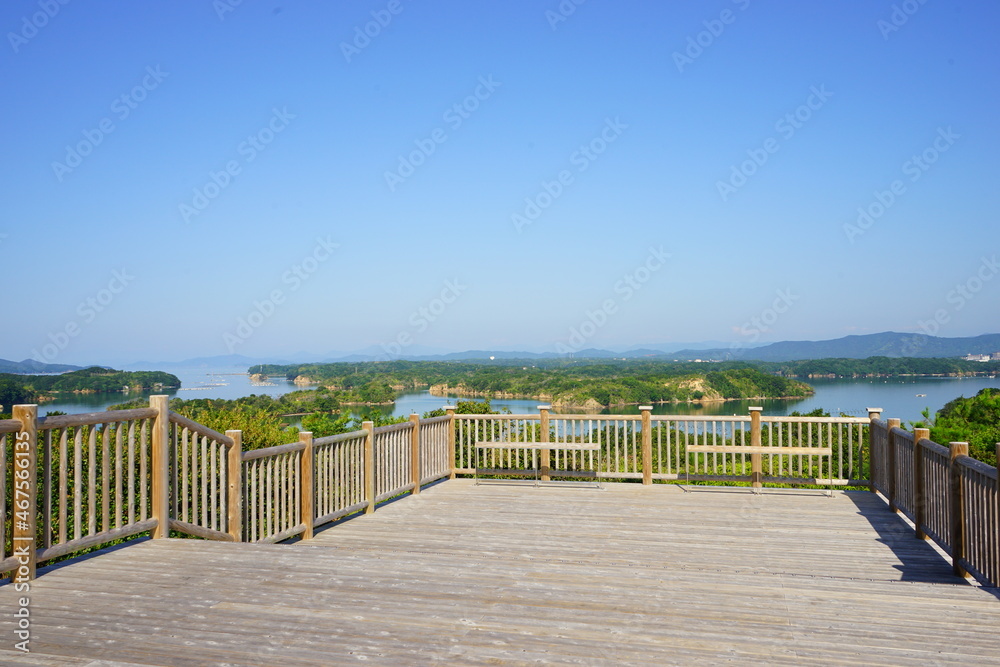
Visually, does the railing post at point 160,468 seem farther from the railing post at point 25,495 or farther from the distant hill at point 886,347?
the distant hill at point 886,347

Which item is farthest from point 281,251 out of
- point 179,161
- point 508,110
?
point 508,110

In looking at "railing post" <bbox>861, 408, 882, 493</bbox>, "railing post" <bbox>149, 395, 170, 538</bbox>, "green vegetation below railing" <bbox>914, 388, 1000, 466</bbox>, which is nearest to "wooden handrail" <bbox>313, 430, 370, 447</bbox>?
"railing post" <bbox>149, 395, 170, 538</bbox>

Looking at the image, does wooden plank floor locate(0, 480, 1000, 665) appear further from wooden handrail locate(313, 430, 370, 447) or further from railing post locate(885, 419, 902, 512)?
railing post locate(885, 419, 902, 512)

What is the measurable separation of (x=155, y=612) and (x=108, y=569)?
0.97 meters

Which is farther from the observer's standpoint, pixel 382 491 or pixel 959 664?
pixel 382 491

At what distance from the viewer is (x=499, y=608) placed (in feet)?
10.1

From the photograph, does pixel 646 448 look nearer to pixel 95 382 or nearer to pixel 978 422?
pixel 978 422

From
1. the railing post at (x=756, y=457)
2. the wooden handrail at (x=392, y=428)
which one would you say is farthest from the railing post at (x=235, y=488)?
the railing post at (x=756, y=457)

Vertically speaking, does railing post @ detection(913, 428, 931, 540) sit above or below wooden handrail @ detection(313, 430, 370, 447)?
below

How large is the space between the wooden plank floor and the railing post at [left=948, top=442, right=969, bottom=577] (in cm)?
23

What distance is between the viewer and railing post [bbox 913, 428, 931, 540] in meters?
5.62

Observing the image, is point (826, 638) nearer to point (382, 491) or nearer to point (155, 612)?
point (155, 612)

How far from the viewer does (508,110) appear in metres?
19.5

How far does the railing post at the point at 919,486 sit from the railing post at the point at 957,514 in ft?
3.52
